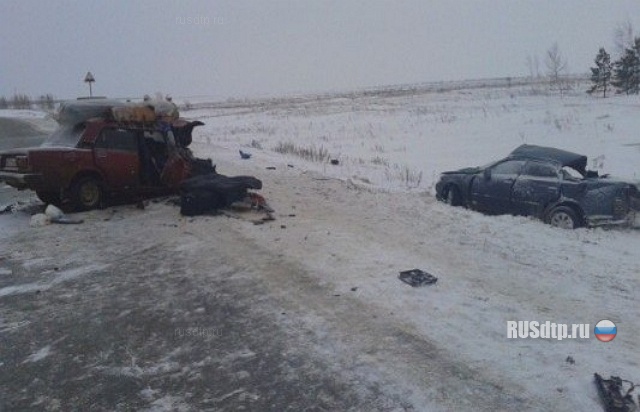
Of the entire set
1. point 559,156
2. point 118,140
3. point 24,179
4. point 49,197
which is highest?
point 118,140

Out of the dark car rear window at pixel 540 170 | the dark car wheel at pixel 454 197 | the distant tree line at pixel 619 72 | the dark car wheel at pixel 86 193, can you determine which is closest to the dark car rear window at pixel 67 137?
the dark car wheel at pixel 86 193

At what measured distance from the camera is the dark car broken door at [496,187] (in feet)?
34.8

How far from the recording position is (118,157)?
11.2 metres

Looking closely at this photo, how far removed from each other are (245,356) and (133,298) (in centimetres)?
221

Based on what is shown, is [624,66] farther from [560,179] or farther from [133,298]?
[133,298]

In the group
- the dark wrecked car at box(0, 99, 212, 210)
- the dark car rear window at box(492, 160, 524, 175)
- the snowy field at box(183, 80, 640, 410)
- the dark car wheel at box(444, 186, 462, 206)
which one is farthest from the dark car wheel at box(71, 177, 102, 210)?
the dark car rear window at box(492, 160, 524, 175)

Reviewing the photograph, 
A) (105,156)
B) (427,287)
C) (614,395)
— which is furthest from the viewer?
(105,156)

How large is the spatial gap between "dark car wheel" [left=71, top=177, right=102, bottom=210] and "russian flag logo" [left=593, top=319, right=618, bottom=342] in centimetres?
946

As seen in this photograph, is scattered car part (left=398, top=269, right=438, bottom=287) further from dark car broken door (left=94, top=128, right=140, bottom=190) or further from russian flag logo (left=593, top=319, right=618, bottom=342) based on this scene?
dark car broken door (left=94, top=128, right=140, bottom=190)

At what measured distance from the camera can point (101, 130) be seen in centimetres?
1097

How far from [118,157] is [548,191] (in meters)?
8.58

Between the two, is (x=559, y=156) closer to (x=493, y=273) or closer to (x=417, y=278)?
(x=493, y=273)

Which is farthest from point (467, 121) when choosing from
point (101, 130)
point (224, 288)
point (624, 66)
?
point (624, 66)

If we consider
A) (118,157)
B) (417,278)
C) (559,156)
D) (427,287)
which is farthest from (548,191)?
(118,157)
